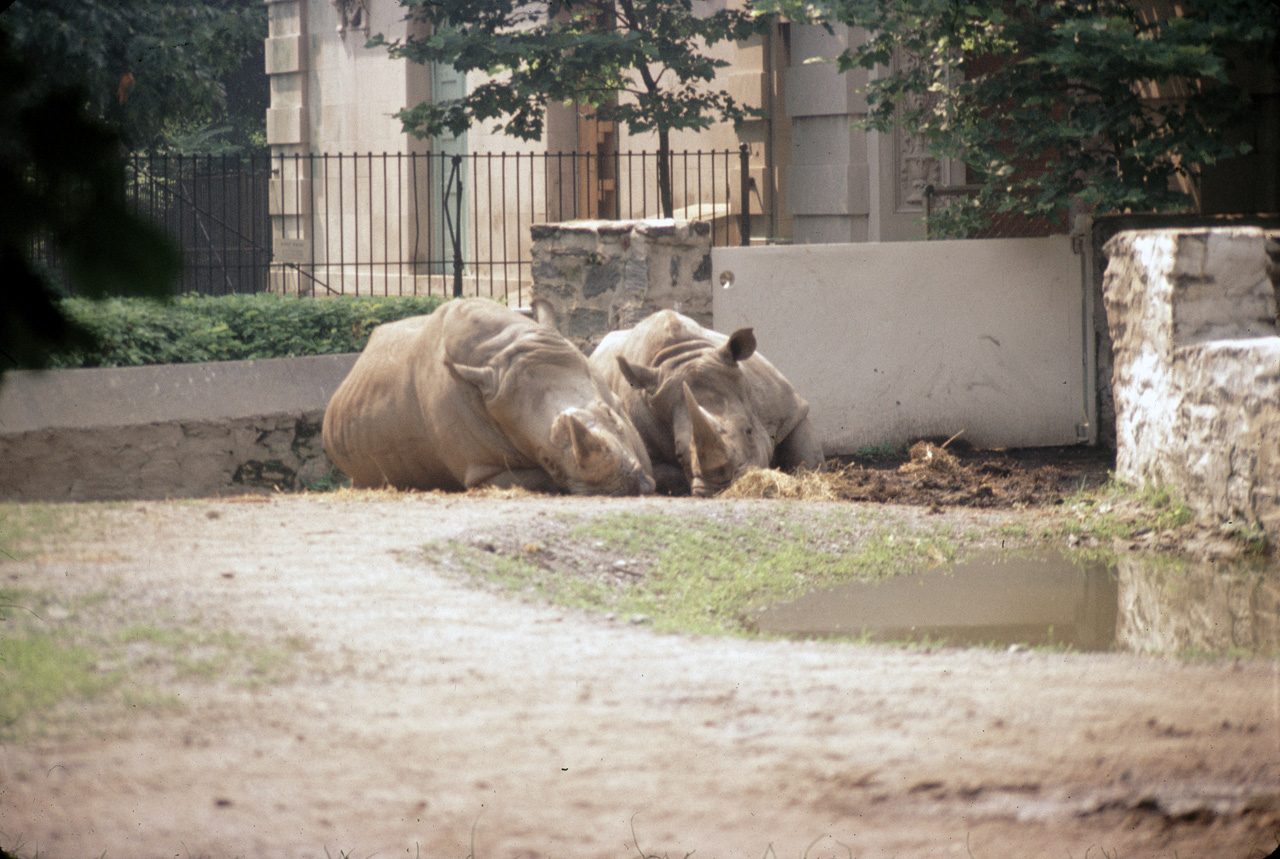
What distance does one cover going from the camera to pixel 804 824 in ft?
9.02

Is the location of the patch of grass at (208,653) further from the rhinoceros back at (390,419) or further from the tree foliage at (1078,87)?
the tree foliage at (1078,87)

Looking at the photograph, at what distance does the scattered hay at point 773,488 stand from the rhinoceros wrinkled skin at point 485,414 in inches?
23.1

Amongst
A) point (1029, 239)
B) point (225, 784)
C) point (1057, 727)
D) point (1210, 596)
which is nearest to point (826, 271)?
point (1029, 239)

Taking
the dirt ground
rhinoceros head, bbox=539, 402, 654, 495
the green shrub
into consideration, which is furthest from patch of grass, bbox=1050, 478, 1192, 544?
the green shrub

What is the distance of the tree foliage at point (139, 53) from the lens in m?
1.41

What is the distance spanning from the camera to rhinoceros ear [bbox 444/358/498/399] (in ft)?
26.3

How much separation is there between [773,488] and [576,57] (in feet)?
27.7

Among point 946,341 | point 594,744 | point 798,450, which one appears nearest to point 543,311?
point 798,450

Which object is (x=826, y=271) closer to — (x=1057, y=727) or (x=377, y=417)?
(x=377, y=417)

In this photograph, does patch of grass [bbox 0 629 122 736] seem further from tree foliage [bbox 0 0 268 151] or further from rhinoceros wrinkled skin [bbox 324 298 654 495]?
rhinoceros wrinkled skin [bbox 324 298 654 495]

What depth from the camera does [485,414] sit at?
26.9 ft

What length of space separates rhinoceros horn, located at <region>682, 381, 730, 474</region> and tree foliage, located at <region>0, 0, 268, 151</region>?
225 inches

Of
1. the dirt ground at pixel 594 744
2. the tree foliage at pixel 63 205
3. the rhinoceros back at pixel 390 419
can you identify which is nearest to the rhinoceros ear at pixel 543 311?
the rhinoceros back at pixel 390 419

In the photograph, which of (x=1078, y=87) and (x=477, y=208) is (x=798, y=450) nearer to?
(x=1078, y=87)
